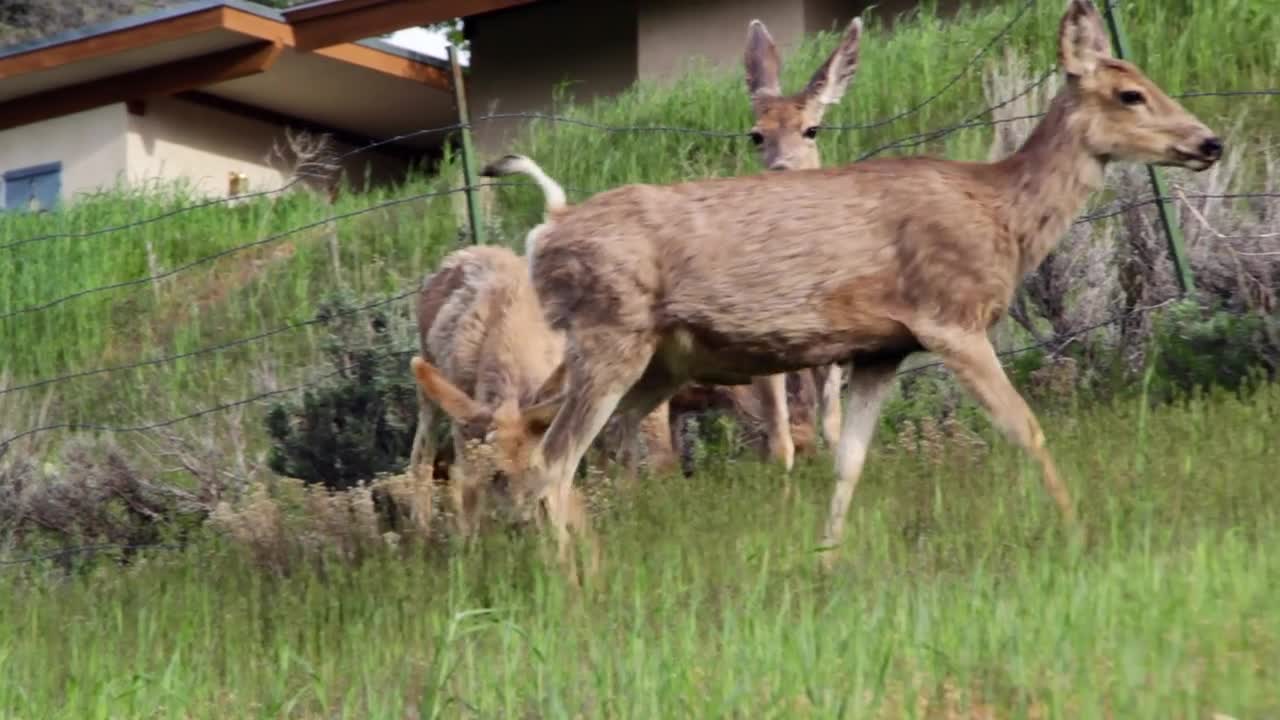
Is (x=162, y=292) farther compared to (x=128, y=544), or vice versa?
(x=162, y=292)

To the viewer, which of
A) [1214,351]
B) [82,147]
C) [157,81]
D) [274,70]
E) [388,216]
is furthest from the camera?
[274,70]

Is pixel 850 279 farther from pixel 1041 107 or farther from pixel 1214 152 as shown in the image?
pixel 1041 107

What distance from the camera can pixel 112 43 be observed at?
22.9m

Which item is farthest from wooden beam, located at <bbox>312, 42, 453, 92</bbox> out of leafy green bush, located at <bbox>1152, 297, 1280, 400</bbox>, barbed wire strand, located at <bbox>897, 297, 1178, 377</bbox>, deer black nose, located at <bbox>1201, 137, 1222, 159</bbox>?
deer black nose, located at <bbox>1201, 137, 1222, 159</bbox>

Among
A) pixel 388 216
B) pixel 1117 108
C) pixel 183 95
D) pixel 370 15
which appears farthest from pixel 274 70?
pixel 1117 108

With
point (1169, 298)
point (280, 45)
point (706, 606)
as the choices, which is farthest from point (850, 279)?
point (280, 45)

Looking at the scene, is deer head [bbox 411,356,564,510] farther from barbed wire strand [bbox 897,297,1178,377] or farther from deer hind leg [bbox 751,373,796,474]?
barbed wire strand [bbox 897,297,1178,377]

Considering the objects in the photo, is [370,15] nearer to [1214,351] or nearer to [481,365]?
[481,365]

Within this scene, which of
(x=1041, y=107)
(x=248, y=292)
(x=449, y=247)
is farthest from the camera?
(x=248, y=292)

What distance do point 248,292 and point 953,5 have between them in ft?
24.6

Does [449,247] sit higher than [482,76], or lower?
lower

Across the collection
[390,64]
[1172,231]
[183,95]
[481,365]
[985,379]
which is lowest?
[985,379]

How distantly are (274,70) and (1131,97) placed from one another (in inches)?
666

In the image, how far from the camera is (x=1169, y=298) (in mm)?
11266
